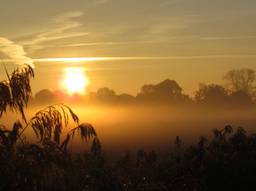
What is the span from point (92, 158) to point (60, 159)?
459 cm

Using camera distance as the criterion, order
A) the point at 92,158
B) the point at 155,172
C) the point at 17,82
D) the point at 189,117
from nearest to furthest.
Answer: the point at 17,82, the point at 92,158, the point at 155,172, the point at 189,117

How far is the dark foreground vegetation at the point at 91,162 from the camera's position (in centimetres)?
1223

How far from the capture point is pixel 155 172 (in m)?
20.9

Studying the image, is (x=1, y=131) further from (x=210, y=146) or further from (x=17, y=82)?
(x=210, y=146)

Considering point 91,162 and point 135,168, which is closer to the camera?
point 91,162

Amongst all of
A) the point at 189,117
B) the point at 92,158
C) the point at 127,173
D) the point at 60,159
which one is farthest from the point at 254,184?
the point at 189,117

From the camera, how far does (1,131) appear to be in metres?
12.5

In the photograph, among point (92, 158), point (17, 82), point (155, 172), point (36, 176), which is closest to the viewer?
point (36, 176)

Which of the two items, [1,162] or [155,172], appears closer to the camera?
[1,162]

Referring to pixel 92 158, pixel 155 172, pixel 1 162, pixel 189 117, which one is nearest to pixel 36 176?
pixel 1 162

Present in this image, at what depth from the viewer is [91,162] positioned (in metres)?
17.0

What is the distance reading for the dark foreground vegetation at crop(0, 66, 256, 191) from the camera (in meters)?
12.2

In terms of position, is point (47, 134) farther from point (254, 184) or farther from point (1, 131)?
point (254, 184)

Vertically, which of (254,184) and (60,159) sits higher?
(60,159)
